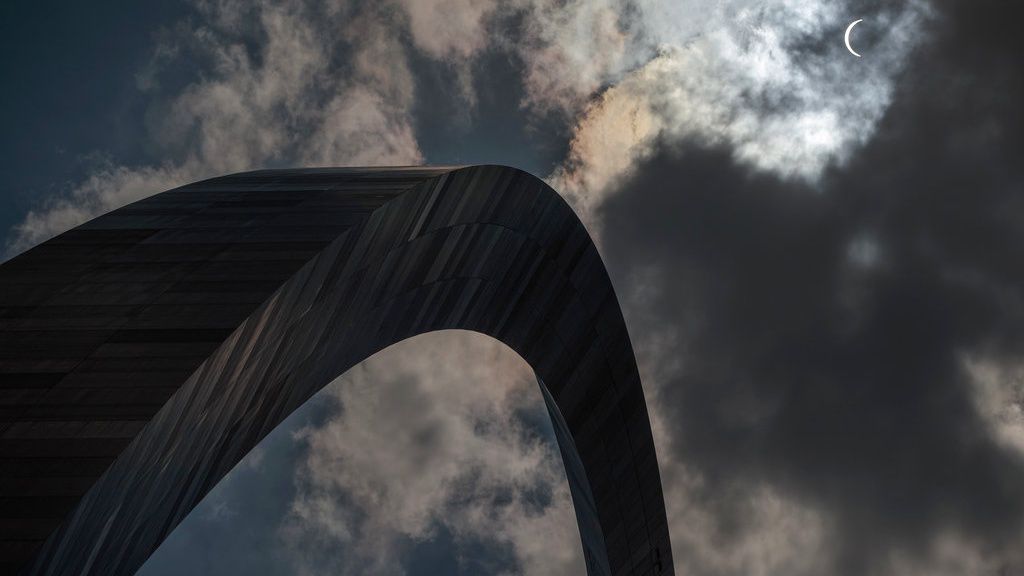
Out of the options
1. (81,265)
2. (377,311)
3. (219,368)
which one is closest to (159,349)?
(219,368)

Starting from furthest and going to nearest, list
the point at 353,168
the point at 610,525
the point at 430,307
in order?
the point at 610,525, the point at 430,307, the point at 353,168

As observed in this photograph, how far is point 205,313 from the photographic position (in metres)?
10.5

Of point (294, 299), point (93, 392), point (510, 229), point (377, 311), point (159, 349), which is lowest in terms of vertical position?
point (93, 392)

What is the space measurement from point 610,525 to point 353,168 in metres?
17.9

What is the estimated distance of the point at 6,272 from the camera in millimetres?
11844

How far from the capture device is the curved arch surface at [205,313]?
8.20m

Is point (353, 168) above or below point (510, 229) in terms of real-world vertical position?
below

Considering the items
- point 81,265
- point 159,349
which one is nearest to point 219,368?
point 159,349

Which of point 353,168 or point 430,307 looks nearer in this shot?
point 353,168

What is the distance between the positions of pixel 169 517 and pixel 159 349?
436 centimetres

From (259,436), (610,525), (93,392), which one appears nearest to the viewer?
(93,392)

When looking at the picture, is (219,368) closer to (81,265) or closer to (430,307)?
(81,265)

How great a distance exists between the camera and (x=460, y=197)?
17.5m

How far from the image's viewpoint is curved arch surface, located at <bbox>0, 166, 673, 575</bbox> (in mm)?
8195
